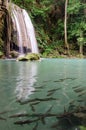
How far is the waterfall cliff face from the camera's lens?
22.9 meters

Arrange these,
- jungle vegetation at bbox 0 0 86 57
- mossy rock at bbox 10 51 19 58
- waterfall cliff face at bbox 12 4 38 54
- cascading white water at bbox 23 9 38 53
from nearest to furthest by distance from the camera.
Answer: mossy rock at bbox 10 51 19 58 < waterfall cliff face at bbox 12 4 38 54 < cascading white water at bbox 23 9 38 53 < jungle vegetation at bbox 0 0 86 57

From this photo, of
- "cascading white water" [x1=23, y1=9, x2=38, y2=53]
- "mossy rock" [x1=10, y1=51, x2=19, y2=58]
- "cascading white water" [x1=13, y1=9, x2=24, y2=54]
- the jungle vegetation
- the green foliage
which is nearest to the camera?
"mossy rock" [x1=10, y1=51, x2=19, y2=58]

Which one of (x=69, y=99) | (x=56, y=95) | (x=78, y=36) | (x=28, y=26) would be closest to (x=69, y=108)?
(x=69, y=99)

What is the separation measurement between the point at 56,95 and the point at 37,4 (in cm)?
2779

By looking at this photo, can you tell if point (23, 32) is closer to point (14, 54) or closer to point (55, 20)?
point (14, 54)

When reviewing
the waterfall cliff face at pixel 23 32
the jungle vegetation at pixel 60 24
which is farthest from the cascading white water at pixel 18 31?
the jungle vegetation at pixel 60 24

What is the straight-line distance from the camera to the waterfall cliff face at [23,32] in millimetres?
22869

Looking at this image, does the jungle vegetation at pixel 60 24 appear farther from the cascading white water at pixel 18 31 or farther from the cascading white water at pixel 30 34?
the cascading white water at pixel 18 31

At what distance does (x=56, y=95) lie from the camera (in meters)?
4.31

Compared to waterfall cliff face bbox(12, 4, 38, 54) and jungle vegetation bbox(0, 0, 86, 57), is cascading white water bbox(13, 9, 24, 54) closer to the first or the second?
waterfall cliff face bbox(12, 4, 38, 54)

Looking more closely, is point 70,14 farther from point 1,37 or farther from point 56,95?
point 56,95

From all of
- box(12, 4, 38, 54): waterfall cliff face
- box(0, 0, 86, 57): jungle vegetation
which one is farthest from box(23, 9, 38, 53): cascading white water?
box(0, 0, 86, 57): jungle vegetation

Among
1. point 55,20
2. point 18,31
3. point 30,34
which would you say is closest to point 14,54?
point 18,31

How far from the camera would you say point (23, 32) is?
930 inches
